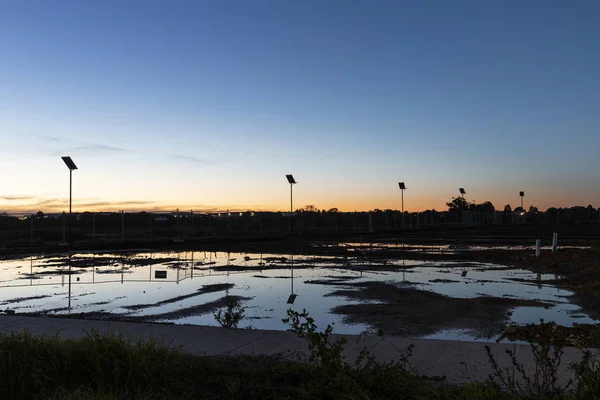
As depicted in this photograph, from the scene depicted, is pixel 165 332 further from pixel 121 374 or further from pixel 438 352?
pixel 438 352

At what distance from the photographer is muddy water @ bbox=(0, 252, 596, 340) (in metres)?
11.2

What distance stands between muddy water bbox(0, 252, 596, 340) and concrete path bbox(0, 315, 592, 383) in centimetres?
156

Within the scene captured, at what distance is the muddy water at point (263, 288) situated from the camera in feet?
36.6

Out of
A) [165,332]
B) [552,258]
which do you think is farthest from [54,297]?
[552,258]

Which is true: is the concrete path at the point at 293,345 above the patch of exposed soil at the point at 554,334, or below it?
above

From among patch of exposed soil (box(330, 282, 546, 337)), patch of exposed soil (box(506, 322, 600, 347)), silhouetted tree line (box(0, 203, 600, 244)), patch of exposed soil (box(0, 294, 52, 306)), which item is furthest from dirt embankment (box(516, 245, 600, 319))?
silhouetted tree line (box(0, 203, 600, 244))

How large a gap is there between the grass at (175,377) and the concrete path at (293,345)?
56 cm

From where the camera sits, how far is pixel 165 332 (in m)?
8.62

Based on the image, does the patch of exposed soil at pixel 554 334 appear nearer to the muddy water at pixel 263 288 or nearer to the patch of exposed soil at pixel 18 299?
the muddy water at pixel 263 288

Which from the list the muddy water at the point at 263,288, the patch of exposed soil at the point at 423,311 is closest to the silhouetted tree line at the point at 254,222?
the muddy water at the point at 263,288

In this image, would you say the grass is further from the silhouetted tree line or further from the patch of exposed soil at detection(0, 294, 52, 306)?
the silhouetted tree line

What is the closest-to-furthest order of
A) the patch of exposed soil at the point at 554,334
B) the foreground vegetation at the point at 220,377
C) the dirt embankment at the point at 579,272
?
the foreground vegetation at the point at 220,377
the patch of exposed soil at the point at 554,334
the dirt embankment at the point at 579,272

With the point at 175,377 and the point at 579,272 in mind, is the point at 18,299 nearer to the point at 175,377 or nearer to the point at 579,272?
the point at 175,377

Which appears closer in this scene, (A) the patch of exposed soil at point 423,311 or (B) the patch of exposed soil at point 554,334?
(B) the patch of exposed soil at point 554,334
